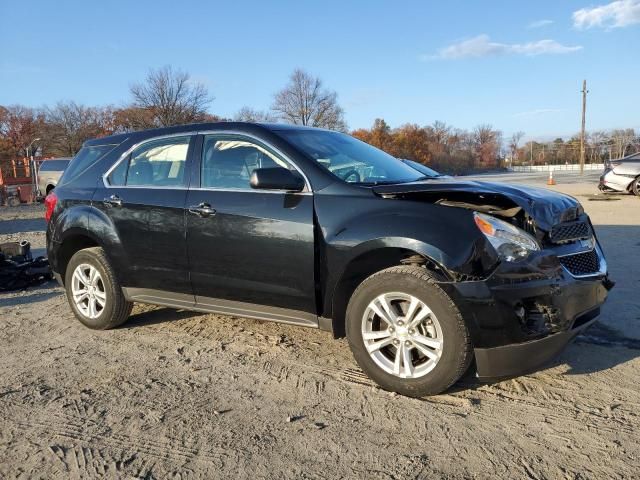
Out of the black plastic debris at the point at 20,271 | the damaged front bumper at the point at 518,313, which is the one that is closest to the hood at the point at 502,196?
the damaged front bumper at the point at 518,313

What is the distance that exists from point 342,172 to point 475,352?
1.61 m

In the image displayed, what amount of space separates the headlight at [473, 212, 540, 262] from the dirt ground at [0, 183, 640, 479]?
0.94 meters

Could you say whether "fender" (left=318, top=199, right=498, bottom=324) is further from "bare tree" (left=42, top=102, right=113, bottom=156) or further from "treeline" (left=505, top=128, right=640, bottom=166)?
"treeline" (left=505, top=128, right=640, bottom=166)

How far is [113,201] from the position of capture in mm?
4582

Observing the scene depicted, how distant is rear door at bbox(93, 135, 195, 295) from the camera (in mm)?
4191

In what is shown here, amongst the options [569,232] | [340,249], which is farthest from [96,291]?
[569,232]

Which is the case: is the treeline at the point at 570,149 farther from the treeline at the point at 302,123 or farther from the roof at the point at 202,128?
the roof at the point at 202,128

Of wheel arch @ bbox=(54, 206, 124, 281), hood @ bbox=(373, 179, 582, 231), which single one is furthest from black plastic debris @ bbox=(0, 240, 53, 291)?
hood @ bbox=(373, 179, 582, 231)

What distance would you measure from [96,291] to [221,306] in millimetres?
1512

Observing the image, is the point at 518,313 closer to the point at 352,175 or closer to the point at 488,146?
the point at 352,175

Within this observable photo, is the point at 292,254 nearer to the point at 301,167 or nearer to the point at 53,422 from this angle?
the point at 301,167

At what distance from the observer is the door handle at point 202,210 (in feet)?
13.0

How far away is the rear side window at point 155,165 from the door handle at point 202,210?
1.07ft

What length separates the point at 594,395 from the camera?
3186 millimetres
